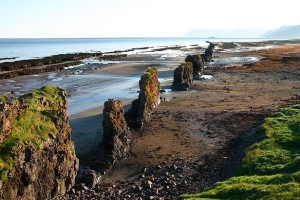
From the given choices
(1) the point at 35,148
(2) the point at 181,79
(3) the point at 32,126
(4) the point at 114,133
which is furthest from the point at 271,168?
(2) the point at 181,79

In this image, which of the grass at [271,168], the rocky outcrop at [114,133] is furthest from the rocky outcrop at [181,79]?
the rocky outcrop at [114,133]

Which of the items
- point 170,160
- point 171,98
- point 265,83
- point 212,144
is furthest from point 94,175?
point 265,83

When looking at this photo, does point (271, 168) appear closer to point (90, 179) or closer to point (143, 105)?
point (90, 179)

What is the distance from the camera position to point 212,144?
3106 centimetres

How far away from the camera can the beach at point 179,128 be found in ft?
79.2

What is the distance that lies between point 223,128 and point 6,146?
71.7 feet

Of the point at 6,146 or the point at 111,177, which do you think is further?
the point at 111,177

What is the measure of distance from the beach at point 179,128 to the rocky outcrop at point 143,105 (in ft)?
3.27

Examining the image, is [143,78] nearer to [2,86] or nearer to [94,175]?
[94,175]

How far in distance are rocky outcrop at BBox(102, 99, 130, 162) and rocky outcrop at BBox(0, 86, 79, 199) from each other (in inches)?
142

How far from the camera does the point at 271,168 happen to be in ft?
74.1

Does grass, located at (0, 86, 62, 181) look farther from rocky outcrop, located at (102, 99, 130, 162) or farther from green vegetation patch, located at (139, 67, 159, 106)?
green vegetation patch, located at (139, 67, 159, 106)

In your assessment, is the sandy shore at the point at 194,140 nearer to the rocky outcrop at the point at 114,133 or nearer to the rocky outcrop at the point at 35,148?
the rocky outcrop at the point at 114,133

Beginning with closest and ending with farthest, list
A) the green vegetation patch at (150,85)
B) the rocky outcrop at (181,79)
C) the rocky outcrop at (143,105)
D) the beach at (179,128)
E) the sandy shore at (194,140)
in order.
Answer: the sandy shore at (194,140) → the beach at (179,128) → the rocky outcrop at (143,105) → the green vegetation patch at (150,85) → the rocky outcrop at (181,79)
